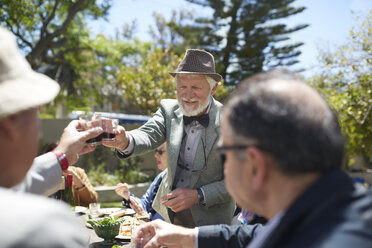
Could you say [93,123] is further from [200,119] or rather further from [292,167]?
[292,167]

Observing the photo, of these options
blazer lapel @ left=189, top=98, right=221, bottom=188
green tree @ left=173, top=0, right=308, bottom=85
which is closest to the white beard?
blazer lapel @ left=189, top=98, right=221, bottom=188

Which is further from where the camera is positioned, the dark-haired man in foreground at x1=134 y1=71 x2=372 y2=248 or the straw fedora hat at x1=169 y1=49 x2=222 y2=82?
the straw fedora hat at x1=169 y1=49 x2=222 y2=82

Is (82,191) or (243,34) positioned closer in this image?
(82,191)

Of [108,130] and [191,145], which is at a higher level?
[108,130]

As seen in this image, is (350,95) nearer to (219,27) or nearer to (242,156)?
(242,156)

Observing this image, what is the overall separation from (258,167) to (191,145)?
1882 mm

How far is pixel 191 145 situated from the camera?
9.88ft

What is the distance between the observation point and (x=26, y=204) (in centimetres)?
Answer: 88

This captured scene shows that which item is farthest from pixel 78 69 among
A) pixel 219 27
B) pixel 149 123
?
pixel 149 123

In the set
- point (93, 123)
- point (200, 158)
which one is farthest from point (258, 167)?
point (200, 158)

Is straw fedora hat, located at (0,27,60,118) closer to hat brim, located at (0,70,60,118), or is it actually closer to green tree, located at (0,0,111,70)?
hat brim, located at (0,70,60,118)

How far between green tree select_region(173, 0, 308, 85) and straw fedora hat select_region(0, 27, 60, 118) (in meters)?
23.1

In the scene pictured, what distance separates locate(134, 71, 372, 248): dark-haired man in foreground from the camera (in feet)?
3.33

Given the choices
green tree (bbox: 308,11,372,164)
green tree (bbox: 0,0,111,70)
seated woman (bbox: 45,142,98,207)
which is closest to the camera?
seated woman (bbox: 45,142,98,207)
